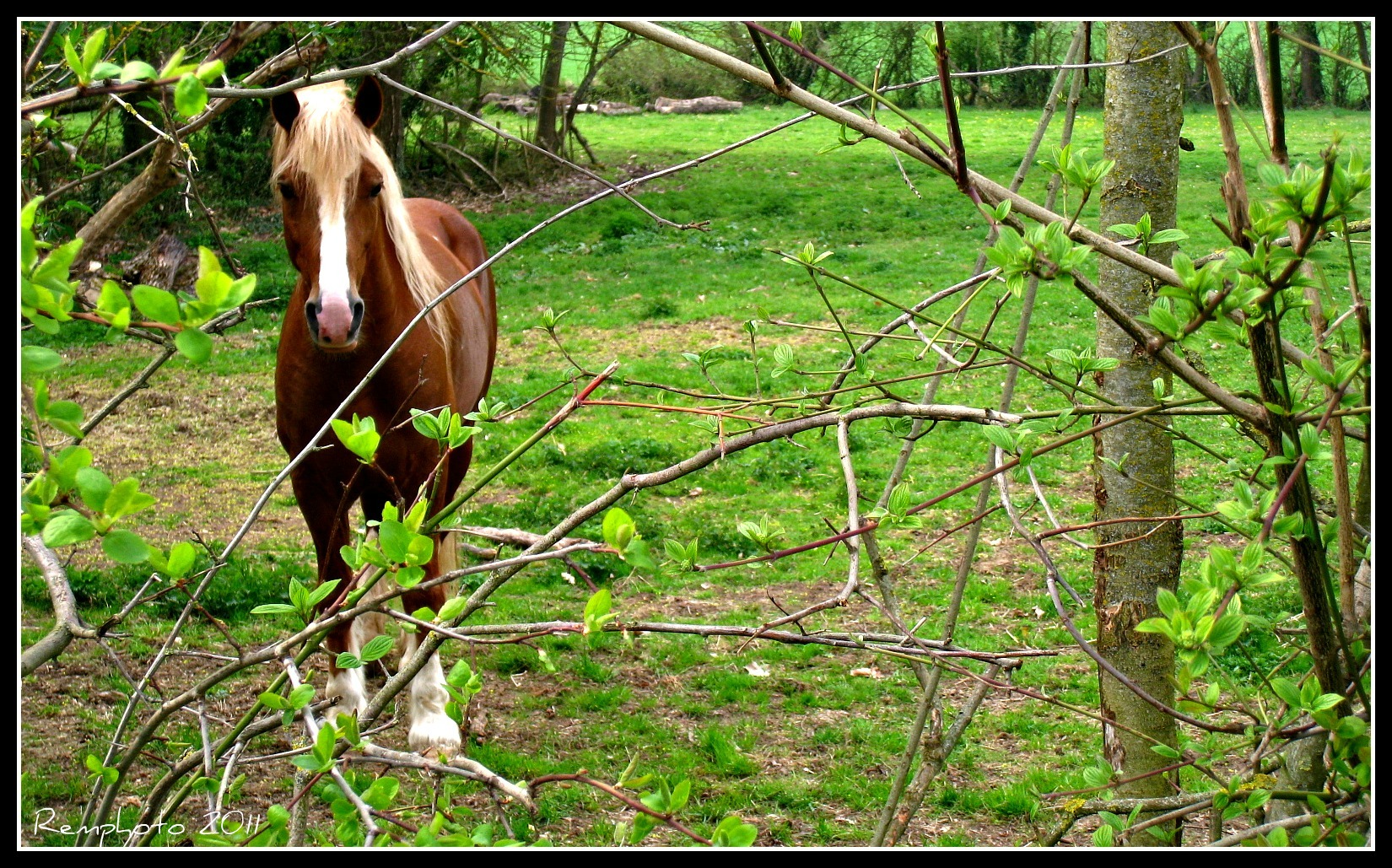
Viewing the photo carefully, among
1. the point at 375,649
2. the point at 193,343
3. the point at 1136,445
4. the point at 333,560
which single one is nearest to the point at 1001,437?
the point at 375,649

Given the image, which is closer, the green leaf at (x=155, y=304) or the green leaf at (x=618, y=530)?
the green leaf at (x=155, y=304)

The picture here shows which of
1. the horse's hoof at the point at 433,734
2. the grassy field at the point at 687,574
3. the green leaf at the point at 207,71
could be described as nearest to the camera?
the green leaf at the point at 207,71

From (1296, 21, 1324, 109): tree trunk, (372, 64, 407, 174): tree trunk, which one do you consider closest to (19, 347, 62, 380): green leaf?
(372, 64, 407, 174): tree trunk

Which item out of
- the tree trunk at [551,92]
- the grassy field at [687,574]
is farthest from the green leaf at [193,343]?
A: the tree trunk at [551,92]

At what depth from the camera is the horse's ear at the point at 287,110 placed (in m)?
3.17

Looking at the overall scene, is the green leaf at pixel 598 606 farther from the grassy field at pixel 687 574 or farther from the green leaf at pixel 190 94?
the green leaf at pixel 190 94

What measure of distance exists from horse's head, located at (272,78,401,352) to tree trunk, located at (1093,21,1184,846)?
2.18 m

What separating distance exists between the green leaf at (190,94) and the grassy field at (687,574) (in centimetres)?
97

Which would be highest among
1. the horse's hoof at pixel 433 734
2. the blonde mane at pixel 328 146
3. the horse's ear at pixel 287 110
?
the horse's ear at pixel 287 110

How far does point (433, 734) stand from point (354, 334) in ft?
5.53

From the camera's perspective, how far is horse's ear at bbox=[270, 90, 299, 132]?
3.17 m
